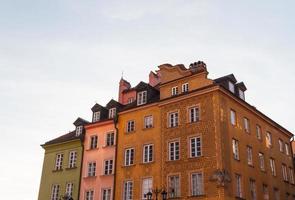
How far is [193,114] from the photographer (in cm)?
3048

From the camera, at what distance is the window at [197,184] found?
27.7 metres

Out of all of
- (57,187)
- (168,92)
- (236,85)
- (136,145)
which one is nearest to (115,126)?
(136,145)

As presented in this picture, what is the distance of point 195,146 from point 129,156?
7.23 m

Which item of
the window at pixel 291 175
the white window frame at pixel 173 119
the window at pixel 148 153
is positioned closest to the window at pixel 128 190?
the window at pixel 148 153

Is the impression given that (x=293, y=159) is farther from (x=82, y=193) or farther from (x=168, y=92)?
(x=82, y=193)

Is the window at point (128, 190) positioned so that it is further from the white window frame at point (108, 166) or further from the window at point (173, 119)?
the window at point (173, 119)

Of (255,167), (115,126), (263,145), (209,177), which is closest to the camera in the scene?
(209,177)

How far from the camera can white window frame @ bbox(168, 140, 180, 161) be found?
1188 inches

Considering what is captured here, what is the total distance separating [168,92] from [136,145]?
558 cm

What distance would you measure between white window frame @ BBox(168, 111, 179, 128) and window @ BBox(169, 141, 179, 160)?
1584 millimetres

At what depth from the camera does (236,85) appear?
3431 centimetres

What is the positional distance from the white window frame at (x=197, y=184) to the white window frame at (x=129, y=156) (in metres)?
6.93

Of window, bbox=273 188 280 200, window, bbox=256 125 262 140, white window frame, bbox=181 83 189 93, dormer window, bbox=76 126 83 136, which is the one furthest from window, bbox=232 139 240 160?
dormer window, bbox=76 126 83 136

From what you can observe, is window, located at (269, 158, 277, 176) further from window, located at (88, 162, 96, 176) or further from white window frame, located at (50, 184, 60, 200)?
white window frame, located at (50, 184, 60, 200)
